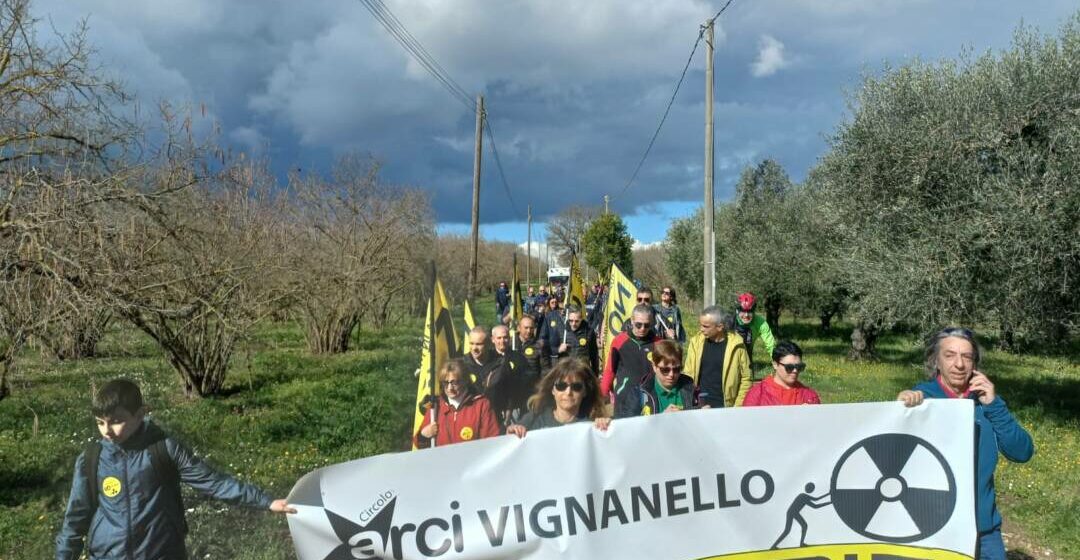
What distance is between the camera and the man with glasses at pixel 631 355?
5.94 meters

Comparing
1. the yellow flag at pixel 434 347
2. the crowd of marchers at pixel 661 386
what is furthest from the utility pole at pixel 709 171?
the yellow flag at pixel 434 347

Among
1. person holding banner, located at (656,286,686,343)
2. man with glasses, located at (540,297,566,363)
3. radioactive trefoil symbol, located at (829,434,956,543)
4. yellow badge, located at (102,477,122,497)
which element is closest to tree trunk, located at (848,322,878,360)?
person holding banner, located at (656,286,686,343)

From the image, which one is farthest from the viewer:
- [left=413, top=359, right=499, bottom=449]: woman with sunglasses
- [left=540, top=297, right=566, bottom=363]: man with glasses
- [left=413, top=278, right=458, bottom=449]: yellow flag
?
[left=540, top=297, right=566, bottom=363]: man with glasses

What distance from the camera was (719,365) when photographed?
20.6 feet

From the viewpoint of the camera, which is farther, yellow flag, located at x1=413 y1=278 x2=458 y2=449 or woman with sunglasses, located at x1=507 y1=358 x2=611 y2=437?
yellow flag, located at x1=413 y1=278 x2=458 y2=449

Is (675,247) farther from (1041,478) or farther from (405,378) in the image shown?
(1041,478)

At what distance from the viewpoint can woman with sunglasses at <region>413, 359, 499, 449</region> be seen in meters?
4.61

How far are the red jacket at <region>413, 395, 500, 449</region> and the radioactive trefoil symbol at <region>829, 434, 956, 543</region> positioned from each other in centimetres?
211

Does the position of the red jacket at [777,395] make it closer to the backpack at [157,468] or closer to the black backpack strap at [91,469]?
the backpack at [157,468]

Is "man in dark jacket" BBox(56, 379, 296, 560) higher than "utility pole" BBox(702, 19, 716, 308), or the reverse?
"utility pole" BBox(702, 19, 716, 308)

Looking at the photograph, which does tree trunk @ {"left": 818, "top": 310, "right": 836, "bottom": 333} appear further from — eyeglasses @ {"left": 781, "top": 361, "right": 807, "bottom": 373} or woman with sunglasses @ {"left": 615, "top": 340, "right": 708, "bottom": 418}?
eyeglasses @ {"left": 781, "top": 361, "right": 807, "bottom": 373}

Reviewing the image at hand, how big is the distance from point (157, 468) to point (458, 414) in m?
1.95

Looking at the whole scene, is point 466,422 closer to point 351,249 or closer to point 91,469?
point 91,469

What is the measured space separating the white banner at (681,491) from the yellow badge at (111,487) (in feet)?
2.48
